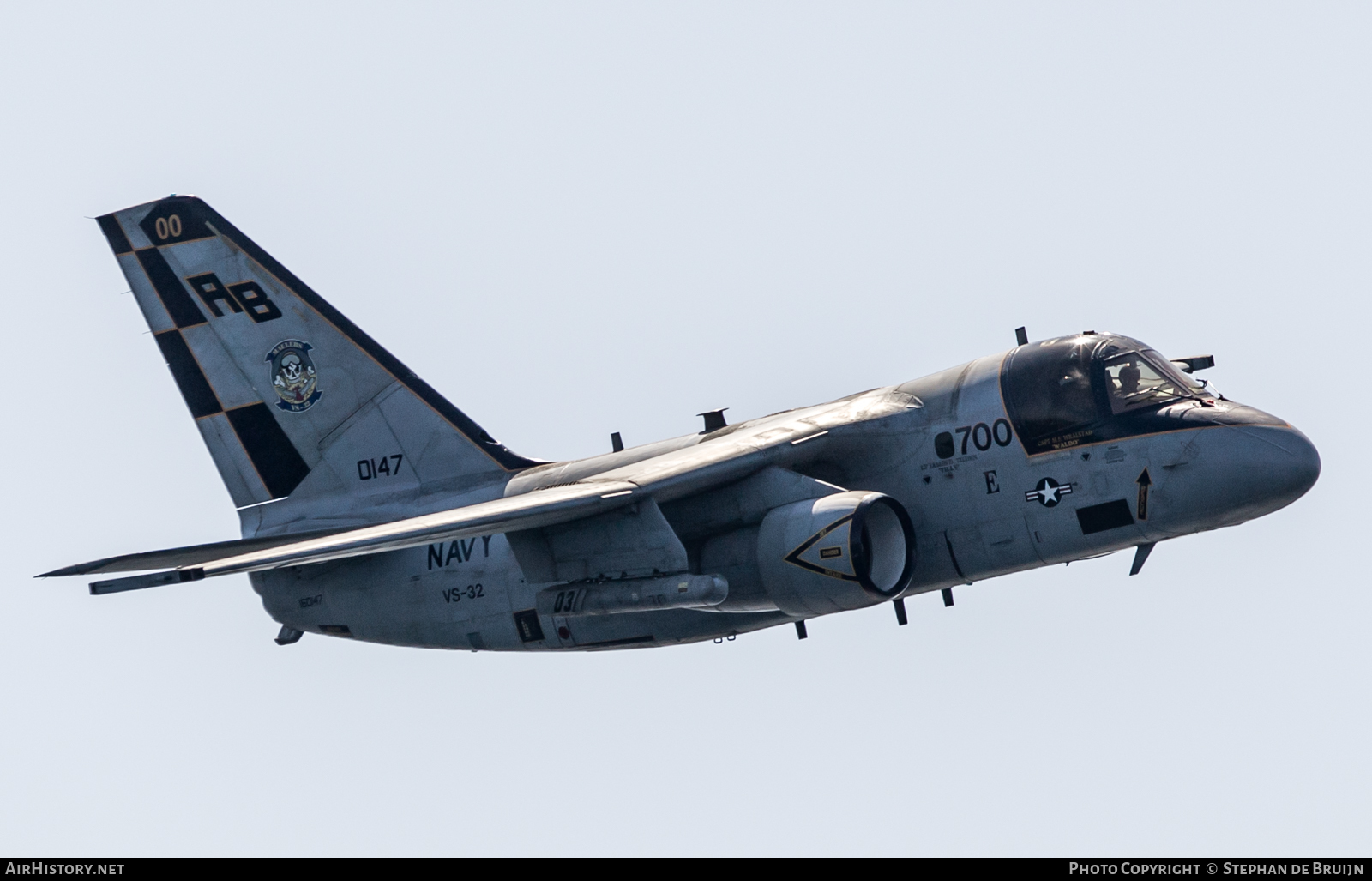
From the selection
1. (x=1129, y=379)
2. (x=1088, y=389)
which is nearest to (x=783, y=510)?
(x=1088, y=389)

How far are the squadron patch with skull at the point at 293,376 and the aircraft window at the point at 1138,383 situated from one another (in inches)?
390

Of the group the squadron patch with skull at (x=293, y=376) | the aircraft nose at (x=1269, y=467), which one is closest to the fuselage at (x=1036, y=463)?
the aircraft nose at (x=1269, y=467)

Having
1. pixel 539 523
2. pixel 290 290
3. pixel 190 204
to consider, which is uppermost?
pixel 190 204

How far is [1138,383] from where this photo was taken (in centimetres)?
1591

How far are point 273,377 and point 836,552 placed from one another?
8.65 meters

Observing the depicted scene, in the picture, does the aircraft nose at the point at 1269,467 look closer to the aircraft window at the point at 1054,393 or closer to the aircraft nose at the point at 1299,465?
the aircraft nose at the point at 1299,465

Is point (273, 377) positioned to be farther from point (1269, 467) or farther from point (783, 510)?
point (1269, 467)

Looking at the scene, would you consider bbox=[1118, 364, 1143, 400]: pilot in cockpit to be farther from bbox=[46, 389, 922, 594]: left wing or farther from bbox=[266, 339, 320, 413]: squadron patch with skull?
bbox=[266, 339, 320, 413]: squadron patch with skull

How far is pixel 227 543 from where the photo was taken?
59.2ft

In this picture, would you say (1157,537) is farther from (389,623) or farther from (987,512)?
(389,623)

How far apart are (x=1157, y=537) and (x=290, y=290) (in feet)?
36.1

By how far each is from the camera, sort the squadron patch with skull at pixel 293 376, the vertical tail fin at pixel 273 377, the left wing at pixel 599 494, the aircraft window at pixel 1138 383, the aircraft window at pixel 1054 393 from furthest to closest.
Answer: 1. the squadron patch with skull at pixel 293 376
2. the vertical tail fin at pixel 273 377
3. the aircraft window at pixel 1054 393
4. the aircraft window at pixel 1138 383
5. the left wing at pixel 599 494

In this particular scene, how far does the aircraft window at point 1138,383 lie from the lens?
15.9 metres

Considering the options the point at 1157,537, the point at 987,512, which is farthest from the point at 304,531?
the point at 1157,537
